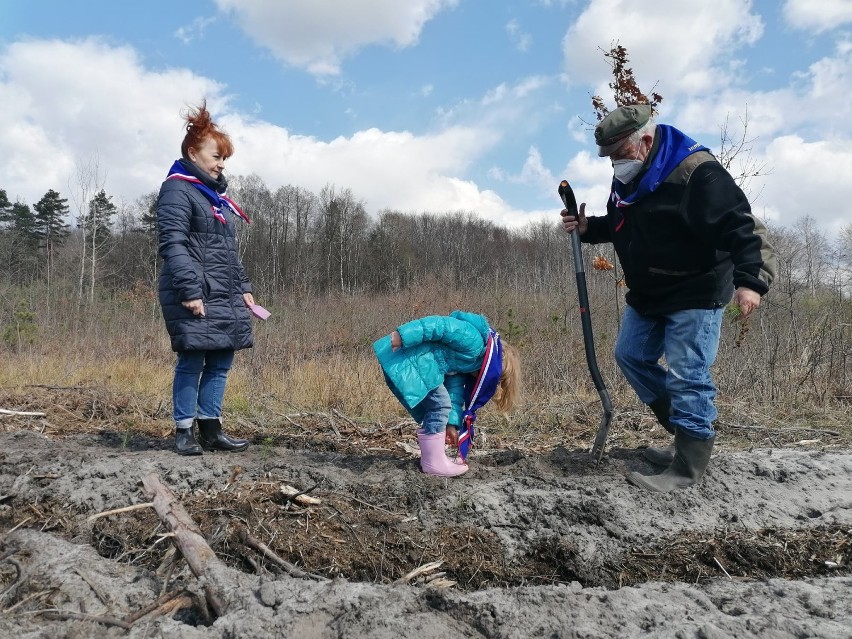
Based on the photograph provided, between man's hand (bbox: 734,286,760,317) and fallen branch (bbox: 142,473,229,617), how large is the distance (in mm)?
2524

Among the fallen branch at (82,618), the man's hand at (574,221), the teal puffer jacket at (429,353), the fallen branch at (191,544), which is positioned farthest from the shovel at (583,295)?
the fallen branch at (82,618)

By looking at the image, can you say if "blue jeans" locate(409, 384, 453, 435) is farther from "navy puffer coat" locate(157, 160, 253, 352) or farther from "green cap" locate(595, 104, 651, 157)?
"green cap" locate(595, 104, 651, 157)

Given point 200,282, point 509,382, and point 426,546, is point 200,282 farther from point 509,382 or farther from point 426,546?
point 426,546

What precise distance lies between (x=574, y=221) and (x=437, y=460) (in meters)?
1.82

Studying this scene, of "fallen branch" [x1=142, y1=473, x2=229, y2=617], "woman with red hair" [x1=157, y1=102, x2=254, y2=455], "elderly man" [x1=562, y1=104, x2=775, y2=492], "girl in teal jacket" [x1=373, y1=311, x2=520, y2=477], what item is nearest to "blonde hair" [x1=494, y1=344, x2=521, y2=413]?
Result: "girl in teal jacket" [x1=373, y1=311, x2=520, y2=477]

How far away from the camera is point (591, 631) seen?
185cm

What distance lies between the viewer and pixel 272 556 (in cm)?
243

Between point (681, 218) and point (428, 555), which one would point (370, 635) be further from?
point (681, 218)

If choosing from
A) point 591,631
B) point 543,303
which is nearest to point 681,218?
point 591,631

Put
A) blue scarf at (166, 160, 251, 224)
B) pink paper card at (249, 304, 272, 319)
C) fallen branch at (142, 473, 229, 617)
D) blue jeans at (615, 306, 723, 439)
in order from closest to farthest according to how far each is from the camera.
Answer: fallen branch at (142, 473, 229, 617) → blue jeans at (615, 306, 723, 439) → blue scarf at (166, 160, 251, 224) → pink paper card at (249, 304, 272, 319)

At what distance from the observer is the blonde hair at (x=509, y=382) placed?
3.46m

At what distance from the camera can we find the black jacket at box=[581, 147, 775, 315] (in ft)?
9.14

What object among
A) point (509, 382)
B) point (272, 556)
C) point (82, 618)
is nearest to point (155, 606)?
point (82, 618)

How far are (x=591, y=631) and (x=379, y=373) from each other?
582 centimetres
